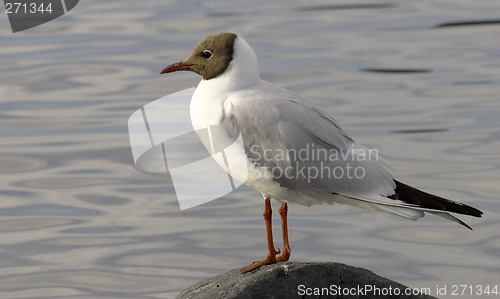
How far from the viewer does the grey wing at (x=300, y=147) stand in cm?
746

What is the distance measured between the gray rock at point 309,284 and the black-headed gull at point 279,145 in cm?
34

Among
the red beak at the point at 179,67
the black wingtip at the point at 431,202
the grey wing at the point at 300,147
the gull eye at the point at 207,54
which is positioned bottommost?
the black wingtip at the point at 431,202

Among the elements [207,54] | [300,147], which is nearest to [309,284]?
[300,147]

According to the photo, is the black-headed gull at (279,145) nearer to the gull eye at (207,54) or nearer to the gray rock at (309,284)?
the gull eye at (207,54)

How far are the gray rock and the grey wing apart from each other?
62 centimetres

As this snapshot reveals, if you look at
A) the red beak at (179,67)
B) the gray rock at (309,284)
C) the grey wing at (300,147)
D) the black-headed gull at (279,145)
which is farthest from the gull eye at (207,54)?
the gray rock at (309,284)

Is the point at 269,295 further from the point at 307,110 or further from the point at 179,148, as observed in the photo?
the point at 179,148

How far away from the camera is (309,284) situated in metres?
7.23

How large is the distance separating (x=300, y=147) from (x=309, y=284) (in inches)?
41.2

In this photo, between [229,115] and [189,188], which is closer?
[229,115]

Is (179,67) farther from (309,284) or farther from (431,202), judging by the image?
(431,202)

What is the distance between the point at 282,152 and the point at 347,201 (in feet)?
2.17

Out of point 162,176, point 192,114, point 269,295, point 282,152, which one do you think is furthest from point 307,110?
point 162,176

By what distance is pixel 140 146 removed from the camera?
10.1 metres
